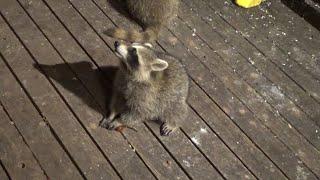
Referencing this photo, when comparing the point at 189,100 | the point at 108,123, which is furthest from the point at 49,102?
the point at 189,100

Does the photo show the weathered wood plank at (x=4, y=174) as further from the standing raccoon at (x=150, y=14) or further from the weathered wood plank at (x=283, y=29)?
the weathered wood plank at (x=283, y=29)

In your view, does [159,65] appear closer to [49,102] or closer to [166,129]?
[166,129]

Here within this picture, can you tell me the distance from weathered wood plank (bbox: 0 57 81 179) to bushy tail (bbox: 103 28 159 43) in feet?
2.75

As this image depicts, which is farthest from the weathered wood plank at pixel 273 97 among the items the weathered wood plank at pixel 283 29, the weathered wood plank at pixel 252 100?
the weathered wood plank at pixel 283 29

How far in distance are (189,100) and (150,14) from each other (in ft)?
2.73

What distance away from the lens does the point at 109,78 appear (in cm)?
331

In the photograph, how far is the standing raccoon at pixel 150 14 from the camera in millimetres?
3560

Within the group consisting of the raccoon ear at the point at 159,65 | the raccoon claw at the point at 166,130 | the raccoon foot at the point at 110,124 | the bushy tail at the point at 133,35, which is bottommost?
the raccoon claw at the point at 166,130

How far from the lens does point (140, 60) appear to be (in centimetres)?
273

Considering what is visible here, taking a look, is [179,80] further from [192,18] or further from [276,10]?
[276,10]

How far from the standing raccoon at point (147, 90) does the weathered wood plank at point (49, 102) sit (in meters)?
0.21

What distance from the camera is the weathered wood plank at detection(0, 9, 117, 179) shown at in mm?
2855

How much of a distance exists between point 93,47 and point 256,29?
1.46 m

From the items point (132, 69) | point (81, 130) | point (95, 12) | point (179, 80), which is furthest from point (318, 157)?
point (95, 12)
